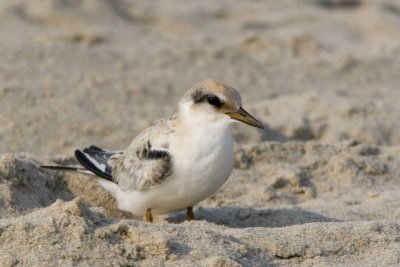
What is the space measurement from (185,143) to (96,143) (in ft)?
7.43

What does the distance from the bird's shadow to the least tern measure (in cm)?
18

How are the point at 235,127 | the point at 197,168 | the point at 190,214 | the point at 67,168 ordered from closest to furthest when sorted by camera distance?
the point at 197,168, the point at 190,214, the point at 67,168, the point at 235,127

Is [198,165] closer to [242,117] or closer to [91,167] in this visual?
[242,117]

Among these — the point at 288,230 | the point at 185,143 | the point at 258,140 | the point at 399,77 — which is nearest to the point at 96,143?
the point at 258,140

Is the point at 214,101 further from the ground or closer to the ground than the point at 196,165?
further from the ground

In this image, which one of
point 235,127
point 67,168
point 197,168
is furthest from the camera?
point 235,127

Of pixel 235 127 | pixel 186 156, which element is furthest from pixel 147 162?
pixel 235 127

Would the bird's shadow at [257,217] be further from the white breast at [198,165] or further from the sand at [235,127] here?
the white breast at [198,165]

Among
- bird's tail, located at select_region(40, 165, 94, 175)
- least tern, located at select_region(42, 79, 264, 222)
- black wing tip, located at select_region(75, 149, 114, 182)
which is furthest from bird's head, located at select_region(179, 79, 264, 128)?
bird's tail, located at select_region(40, 165, 94, 175)

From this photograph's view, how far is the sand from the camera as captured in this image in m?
4.19

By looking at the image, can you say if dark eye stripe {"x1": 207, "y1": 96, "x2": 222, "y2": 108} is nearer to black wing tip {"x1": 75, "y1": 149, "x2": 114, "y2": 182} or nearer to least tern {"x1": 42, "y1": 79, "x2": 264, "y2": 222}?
least tern {"x1": 42, "y1": 79, "x2": 264, "y2": 222}

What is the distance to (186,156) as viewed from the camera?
5.16 m

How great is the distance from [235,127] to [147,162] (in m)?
2.30

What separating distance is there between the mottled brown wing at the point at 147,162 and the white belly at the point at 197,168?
0.17 ft
